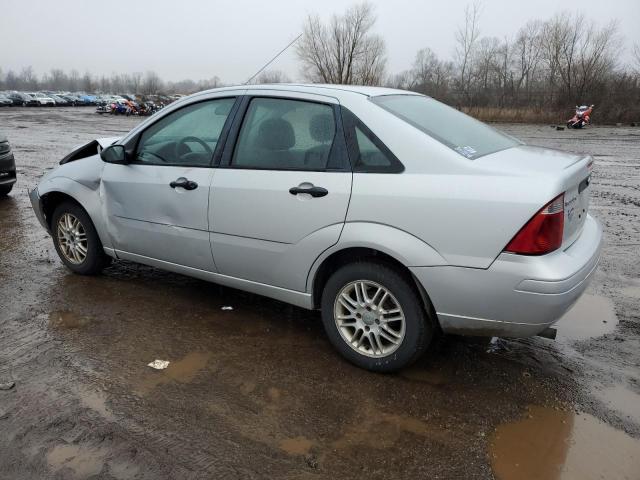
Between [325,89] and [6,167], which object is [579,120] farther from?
[325,89]

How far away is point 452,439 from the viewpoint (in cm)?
269

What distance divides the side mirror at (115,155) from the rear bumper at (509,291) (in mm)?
2623

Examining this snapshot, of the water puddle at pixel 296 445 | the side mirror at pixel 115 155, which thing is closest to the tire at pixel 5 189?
the side mirror at pixel 115 155

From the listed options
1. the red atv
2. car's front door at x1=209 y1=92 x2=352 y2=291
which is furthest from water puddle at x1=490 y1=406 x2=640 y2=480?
the red atv

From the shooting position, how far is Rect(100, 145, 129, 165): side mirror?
4.18 m

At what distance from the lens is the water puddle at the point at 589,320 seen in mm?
3900

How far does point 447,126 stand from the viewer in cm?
342

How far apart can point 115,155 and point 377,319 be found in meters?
2.55

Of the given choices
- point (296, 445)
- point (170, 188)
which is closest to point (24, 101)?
point (170, 188)

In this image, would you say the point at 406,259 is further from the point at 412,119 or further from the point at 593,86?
the point at 593,86

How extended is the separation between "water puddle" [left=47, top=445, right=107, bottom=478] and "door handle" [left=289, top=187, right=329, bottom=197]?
1791 millimetres

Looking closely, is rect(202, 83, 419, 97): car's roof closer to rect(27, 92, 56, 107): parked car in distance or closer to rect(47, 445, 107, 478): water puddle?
rect(47, 445, 107, 478): water puddle

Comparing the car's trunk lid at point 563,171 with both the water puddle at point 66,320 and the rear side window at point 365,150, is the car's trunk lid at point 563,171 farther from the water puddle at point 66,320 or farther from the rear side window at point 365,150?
the water puddle at point 66,320

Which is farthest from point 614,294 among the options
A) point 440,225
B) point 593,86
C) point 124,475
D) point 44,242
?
point 593,86
